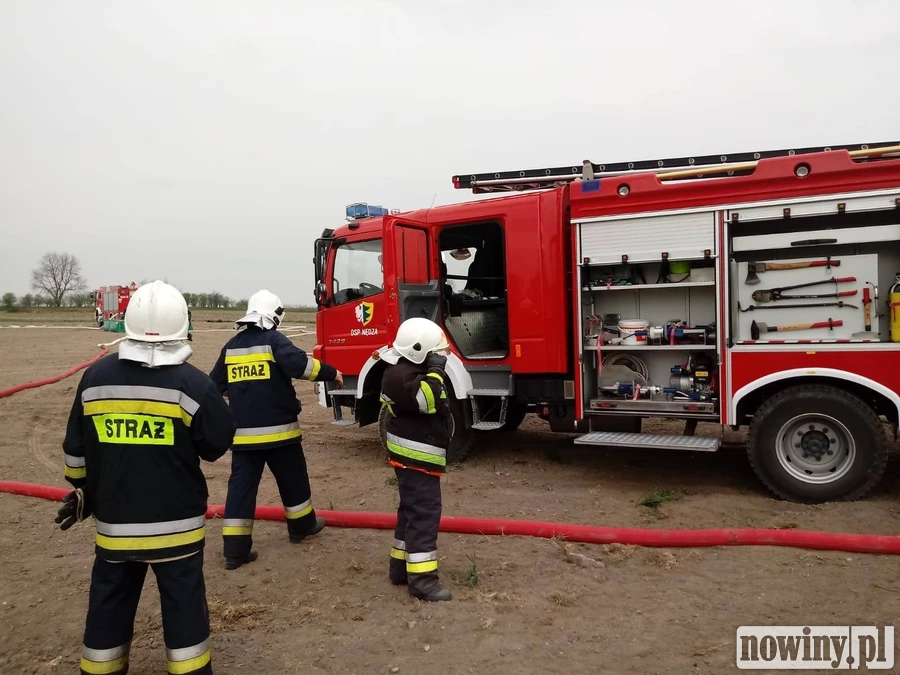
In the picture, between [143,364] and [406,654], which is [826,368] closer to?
[406,654]

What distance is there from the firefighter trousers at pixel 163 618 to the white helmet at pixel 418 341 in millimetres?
1601

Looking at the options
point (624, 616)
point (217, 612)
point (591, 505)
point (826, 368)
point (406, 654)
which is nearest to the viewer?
point (406, 654)

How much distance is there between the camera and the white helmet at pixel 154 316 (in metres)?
2.88

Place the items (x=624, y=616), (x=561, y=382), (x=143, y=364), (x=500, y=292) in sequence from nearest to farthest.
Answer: (x=143, y=364), (x=624, y=616), (x=561, y=382), (x=500, y=292)

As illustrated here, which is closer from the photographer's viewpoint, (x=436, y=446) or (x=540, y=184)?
(x=436, y=446)

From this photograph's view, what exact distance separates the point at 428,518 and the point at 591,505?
87.8 inches

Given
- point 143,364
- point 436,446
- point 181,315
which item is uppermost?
point 181,315

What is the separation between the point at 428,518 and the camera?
388cm

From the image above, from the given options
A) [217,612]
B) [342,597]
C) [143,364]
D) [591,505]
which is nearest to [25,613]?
[217,612]

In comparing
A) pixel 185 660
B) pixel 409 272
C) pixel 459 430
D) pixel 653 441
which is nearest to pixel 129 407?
pixel 185 660

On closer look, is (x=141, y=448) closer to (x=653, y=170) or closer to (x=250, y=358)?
(x=250, y=358)

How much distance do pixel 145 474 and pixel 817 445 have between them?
496 cm

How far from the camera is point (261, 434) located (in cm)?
467

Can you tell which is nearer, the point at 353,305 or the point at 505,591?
the point at 505,591
